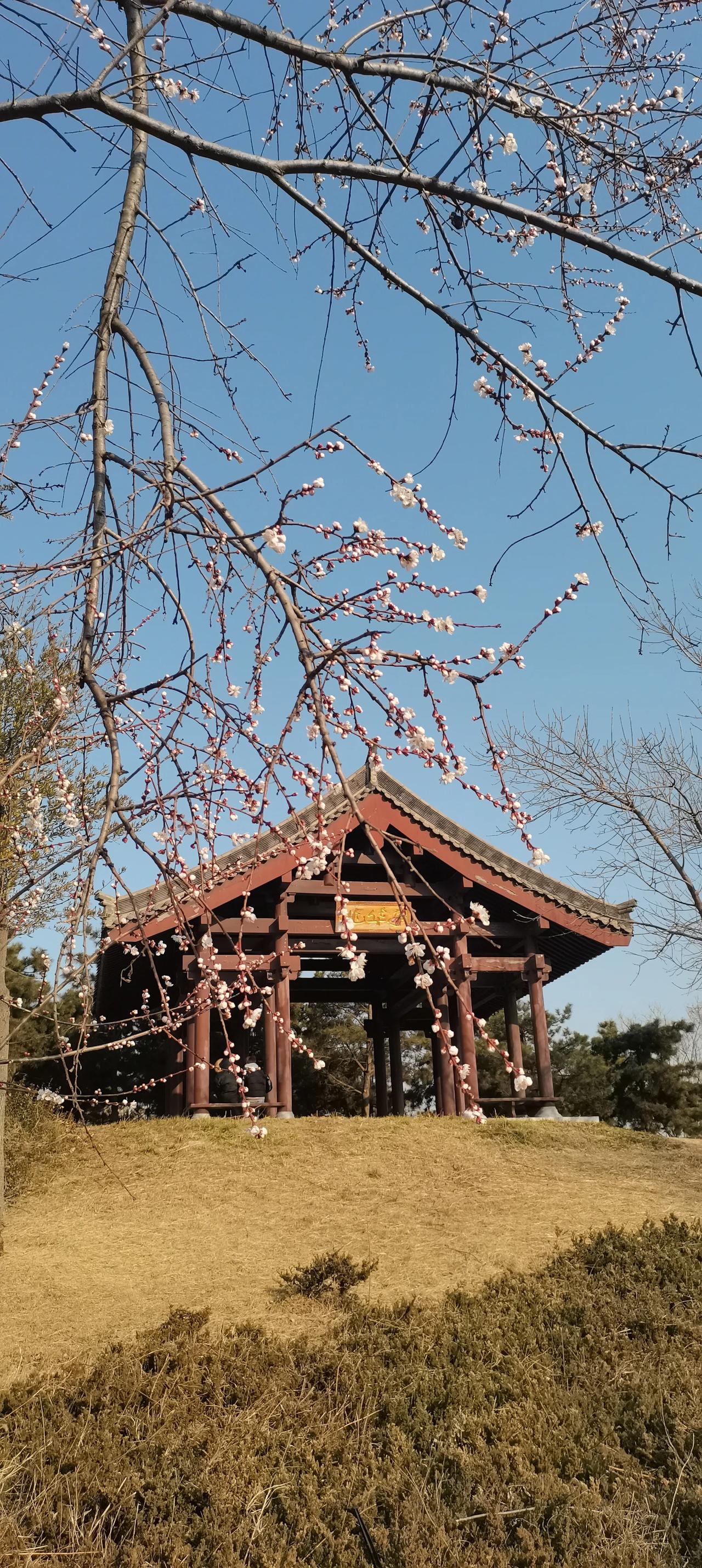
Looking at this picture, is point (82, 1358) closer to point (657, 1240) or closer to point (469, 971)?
point (657, 1240)

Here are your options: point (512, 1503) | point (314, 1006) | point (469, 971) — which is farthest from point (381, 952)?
Answer: point (314, 1006)

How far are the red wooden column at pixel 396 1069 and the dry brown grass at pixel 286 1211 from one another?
12.1 feet

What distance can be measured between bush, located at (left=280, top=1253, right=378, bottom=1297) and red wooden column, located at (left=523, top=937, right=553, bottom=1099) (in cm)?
670

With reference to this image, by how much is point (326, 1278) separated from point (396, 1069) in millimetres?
9352

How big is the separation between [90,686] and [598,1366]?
17.0 ft

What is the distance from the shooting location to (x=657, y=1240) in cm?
825

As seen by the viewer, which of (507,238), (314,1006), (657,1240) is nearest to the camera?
(507,238)

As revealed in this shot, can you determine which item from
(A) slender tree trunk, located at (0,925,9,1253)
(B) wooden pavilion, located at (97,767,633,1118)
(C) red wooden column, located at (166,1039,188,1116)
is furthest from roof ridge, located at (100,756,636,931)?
(A) slender tree trunk, located at (0,925,9,1253)

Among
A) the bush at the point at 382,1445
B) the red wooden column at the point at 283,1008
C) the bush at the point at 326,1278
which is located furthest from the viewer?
the red wooden column at the point at 283,1008

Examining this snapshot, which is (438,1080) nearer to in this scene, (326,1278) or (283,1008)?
(283,1008)

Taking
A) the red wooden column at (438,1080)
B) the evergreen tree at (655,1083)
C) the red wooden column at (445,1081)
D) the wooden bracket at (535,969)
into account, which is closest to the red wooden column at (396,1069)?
the red wooden column at (438,1080)

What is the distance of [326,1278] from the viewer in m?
7.65

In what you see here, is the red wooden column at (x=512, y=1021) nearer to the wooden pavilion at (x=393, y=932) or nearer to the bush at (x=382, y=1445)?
the wooden pavilion at (x=393, y=932)

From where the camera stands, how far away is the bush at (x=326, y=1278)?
7555mm
